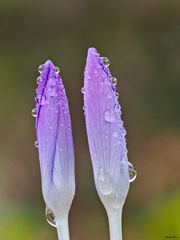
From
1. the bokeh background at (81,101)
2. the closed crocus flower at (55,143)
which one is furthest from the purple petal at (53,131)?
the bokeh background at (81,101)

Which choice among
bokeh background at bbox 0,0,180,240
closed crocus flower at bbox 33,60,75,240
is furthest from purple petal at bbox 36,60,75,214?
bokeh background at bbox 0,0,180,240

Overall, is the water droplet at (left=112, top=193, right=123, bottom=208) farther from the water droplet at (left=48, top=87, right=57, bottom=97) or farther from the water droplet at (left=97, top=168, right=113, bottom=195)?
the water droplet at (left=48, top=87, right=57, bottom=97)

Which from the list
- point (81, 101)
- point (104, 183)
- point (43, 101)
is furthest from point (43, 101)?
point (81, 101)

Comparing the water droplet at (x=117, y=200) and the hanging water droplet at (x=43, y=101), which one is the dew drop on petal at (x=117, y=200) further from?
the hanging water droplet at (x=43, y=101)

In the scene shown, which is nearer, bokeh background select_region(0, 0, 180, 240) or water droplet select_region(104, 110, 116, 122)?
water droplet select_region(104, 110, 116, 122)

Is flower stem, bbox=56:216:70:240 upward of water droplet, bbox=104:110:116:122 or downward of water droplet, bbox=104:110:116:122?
downward

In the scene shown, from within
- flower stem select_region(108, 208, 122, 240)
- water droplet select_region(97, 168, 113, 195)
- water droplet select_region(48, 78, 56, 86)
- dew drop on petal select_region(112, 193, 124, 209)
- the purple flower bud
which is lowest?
flower stem select_region(108, 208, 122, 240)
